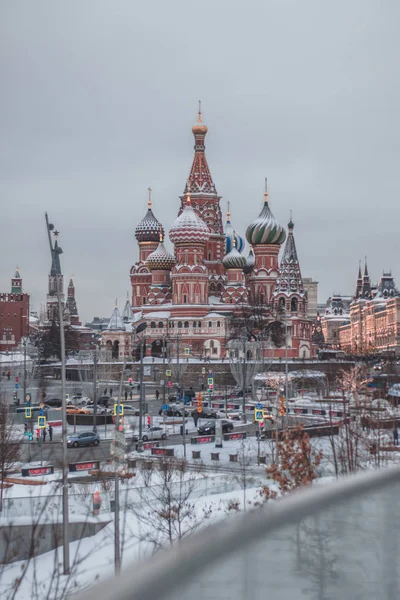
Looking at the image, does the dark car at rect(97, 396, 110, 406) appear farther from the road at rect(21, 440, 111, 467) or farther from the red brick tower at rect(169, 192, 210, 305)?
the red brick tower at rect(169, 192, 210, 305)

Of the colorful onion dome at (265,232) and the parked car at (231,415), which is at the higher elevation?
the colorful onion dome at (265,232)

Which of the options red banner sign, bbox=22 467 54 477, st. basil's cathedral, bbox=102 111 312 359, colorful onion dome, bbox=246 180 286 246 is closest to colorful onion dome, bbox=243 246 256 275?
st. basil's cathedral, bbox=102 111 312 359

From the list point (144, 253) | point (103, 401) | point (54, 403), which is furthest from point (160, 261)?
point (54, 403)

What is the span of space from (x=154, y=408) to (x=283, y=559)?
125 ft

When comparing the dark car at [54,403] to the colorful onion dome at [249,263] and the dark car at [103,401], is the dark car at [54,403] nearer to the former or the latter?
the dark car at [103,401]

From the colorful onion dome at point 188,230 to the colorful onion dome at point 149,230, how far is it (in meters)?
8.66

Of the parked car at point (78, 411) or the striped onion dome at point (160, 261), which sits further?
the striped onion dome at point (160, 261)

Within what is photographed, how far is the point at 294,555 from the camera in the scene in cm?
180

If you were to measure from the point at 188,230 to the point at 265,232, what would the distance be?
30.6 ft

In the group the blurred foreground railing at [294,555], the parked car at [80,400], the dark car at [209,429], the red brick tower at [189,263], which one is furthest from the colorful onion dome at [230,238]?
the blurred foreground railing at [294,555]

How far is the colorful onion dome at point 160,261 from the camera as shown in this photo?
70.6 m

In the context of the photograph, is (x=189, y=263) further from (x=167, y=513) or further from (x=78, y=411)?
(x=167, y=513)

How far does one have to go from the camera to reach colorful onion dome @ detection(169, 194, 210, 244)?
65.6m

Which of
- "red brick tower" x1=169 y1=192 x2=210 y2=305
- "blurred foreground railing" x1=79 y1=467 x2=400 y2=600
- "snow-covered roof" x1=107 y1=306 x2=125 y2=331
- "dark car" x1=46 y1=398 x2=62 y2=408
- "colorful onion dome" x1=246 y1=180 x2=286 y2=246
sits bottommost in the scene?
"dark car" x1=46 y1=398 x2=62 y2=408
